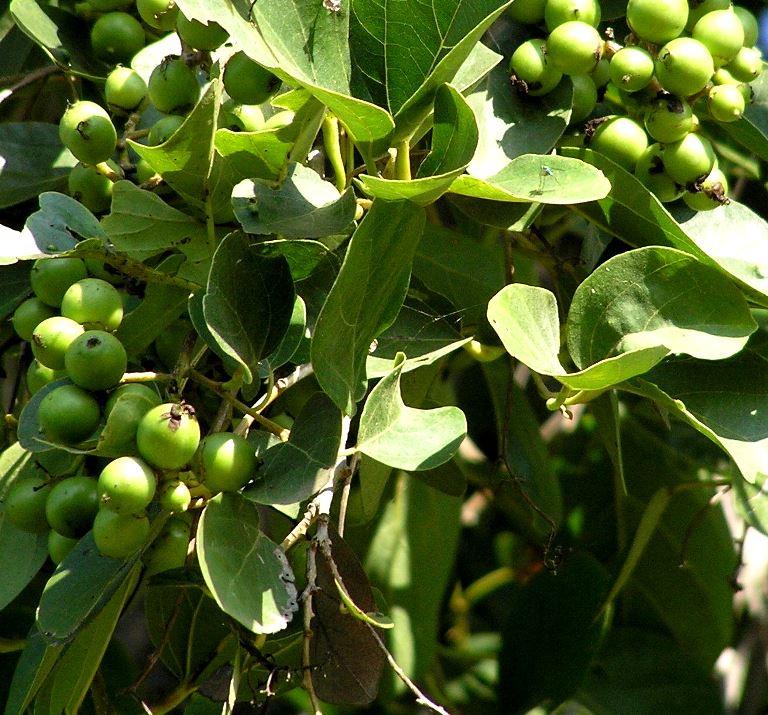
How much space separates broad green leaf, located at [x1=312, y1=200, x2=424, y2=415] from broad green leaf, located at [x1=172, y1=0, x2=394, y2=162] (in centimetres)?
6

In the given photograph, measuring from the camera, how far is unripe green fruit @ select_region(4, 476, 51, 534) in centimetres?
82

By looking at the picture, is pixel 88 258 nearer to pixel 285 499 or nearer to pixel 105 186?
pixel 105 186

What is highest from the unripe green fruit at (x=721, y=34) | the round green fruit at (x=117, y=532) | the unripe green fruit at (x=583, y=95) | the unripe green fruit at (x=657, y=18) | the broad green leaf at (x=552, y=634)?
the unripe green fruit at (x=657, y=18)

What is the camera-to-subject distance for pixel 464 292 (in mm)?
930

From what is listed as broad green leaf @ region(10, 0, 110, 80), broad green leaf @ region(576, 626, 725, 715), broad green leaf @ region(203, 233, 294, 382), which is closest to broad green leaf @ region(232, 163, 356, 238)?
broad green leaf @ region(203, 233, 294, 382)

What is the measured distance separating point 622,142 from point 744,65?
14 cm

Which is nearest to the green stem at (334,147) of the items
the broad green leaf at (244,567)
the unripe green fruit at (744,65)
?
the broad green leaf at (244,567)

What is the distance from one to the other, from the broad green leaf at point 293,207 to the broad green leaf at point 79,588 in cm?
24

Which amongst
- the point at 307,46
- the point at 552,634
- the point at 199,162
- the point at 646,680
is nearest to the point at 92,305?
the point at 199,162

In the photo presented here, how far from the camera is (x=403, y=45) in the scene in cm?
76

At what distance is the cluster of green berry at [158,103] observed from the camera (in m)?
0.77

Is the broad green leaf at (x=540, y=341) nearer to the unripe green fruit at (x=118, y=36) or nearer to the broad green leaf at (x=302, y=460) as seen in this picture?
the broad green leaf at (x=302, y=460)

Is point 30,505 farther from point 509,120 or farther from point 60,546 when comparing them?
point 509,120

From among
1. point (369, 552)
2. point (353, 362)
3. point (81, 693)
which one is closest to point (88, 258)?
point (353, 362)
